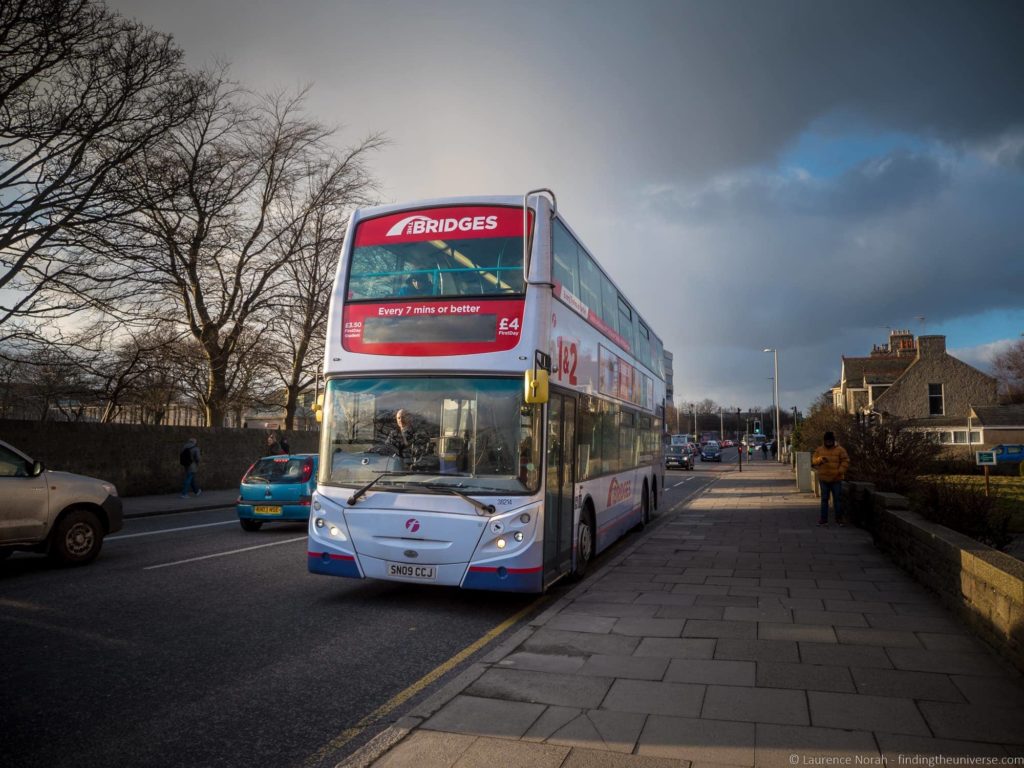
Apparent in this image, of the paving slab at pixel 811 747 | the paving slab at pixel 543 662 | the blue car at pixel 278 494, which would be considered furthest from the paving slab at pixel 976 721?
the blue car at pixel 278 494

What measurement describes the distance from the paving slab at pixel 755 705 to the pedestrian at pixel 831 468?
1009 centimetres

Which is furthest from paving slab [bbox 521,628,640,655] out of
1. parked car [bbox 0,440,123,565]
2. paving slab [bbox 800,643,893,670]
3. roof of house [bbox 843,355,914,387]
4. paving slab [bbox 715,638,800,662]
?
roof of house [bbox 843,355,914,387]

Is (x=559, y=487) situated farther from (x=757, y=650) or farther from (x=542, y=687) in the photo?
(x=542, y=687)

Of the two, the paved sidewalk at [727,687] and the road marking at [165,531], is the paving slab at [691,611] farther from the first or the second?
the road marking at [165,531]

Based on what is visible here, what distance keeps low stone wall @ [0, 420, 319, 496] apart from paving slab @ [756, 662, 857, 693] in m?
17.7

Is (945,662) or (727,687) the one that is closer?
(727,687)

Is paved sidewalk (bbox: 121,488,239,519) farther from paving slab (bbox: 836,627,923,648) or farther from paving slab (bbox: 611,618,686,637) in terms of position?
paving slab (bbox: 836,627,923,648)

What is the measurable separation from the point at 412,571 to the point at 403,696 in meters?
2.25

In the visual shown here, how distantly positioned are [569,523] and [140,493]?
17.7 metres

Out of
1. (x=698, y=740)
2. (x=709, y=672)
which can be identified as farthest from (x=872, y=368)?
(x=698, y=740)

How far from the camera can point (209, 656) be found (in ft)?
18.3

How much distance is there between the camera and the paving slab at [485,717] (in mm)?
4098

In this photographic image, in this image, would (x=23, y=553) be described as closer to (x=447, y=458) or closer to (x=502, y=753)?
(x=447, y=458)

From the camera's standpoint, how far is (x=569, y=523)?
8320 millimetres
